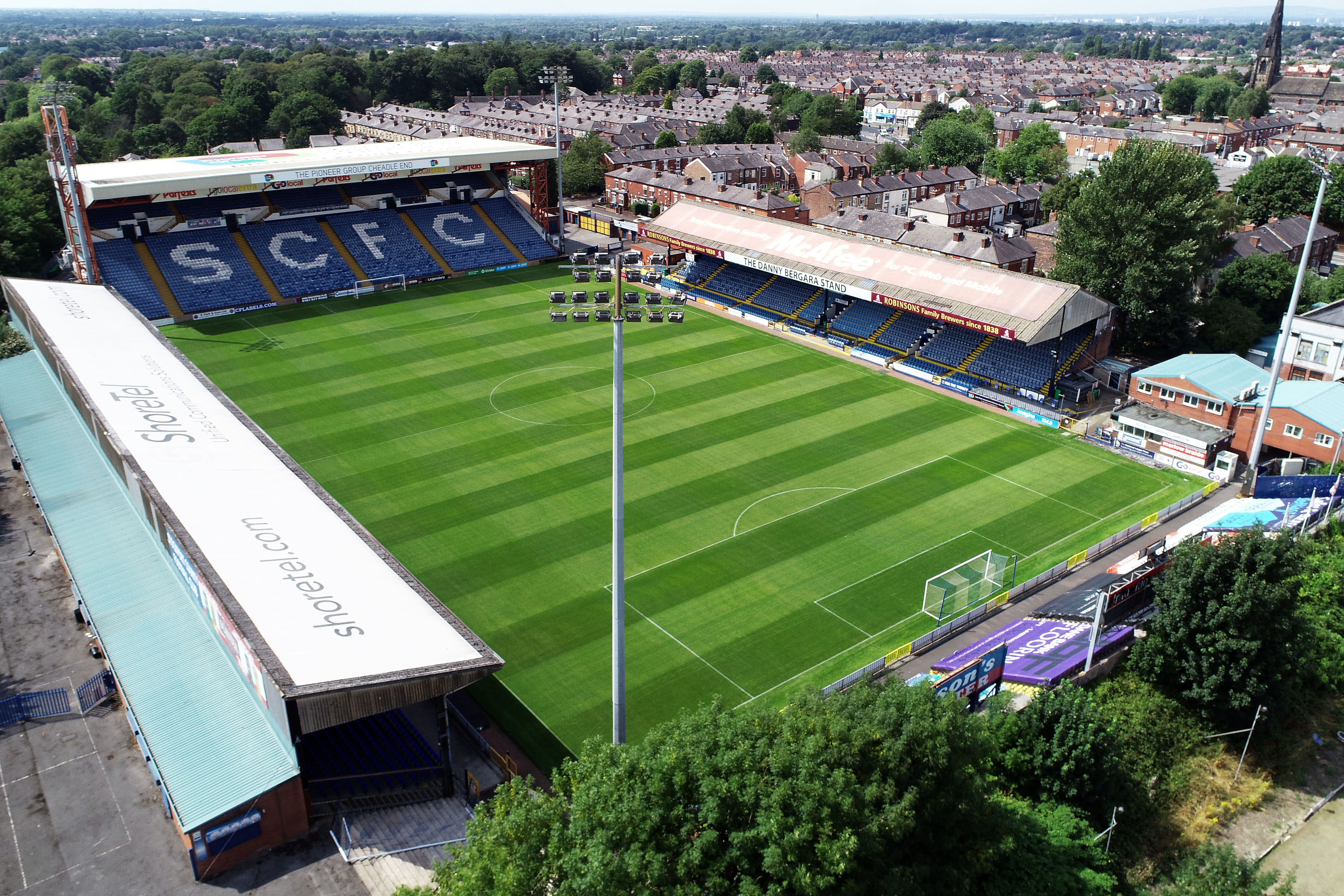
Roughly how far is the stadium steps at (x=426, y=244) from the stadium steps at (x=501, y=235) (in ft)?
19.9

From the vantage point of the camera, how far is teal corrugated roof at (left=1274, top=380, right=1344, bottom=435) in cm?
4309

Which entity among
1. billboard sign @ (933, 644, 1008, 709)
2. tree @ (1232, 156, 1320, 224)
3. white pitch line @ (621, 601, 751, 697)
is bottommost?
white pitch line @ (621, 601, 751, 697)

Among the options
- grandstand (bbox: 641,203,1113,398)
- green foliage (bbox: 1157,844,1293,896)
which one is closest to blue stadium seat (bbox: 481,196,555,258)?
grandstand (bbox: 641,203,1113,398)

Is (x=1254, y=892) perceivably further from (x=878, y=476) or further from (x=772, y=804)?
(x=878, y=476)

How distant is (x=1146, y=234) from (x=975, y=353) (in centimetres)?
1210

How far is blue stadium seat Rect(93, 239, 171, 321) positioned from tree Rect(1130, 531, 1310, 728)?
63940 mm

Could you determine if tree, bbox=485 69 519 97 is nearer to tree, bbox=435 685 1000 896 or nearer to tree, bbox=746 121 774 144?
tree, bbox=746 121 774 144

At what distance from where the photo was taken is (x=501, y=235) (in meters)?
81.9

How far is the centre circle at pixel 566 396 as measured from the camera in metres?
50.1

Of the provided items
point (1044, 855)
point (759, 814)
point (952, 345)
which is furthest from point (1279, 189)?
point (759, 814)

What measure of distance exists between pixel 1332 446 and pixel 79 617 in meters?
53.7

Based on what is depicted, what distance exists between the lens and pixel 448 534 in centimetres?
3862

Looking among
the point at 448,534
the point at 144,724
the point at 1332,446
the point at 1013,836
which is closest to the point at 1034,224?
the point at 1332,446

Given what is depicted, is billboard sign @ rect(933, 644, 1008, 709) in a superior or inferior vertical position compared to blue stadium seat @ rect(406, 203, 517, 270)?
inferior
